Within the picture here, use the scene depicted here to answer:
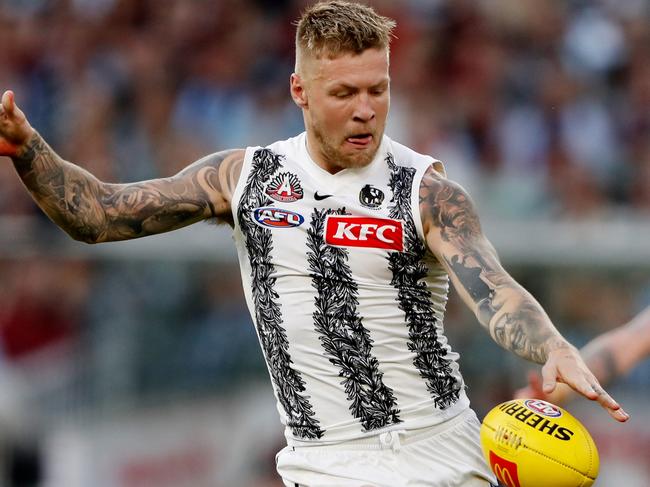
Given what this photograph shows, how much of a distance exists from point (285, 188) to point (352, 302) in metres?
0.62

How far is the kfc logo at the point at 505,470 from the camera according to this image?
5371 mm

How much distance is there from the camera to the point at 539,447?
208 inches

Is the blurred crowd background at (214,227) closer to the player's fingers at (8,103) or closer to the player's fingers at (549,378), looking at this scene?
the player's fingers at (8,103)

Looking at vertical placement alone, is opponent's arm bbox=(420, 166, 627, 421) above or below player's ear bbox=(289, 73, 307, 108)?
below

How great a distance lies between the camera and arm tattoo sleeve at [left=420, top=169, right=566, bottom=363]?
5371 mm

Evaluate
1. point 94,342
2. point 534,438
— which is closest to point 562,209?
point 94,342

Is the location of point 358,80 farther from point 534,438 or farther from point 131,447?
point 131,447

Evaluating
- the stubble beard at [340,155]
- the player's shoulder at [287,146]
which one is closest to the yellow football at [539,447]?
the stubble beard at [340,155]

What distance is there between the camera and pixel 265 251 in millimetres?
5914

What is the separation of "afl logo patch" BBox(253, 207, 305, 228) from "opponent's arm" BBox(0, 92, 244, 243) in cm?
21

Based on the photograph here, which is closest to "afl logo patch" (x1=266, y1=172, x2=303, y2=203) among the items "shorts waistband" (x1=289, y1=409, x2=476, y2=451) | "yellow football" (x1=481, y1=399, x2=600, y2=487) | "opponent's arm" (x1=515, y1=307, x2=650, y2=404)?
"shorts waistband" (x1=289, y1=409, x2=476, y2=451)

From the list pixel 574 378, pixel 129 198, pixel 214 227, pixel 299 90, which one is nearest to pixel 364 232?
pixel 299 90

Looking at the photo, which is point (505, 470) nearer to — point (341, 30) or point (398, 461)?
point (398, 461)

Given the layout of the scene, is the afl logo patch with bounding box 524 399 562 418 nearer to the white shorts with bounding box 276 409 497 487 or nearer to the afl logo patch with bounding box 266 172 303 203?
the white shorts with bounding box 276 409 497 487
